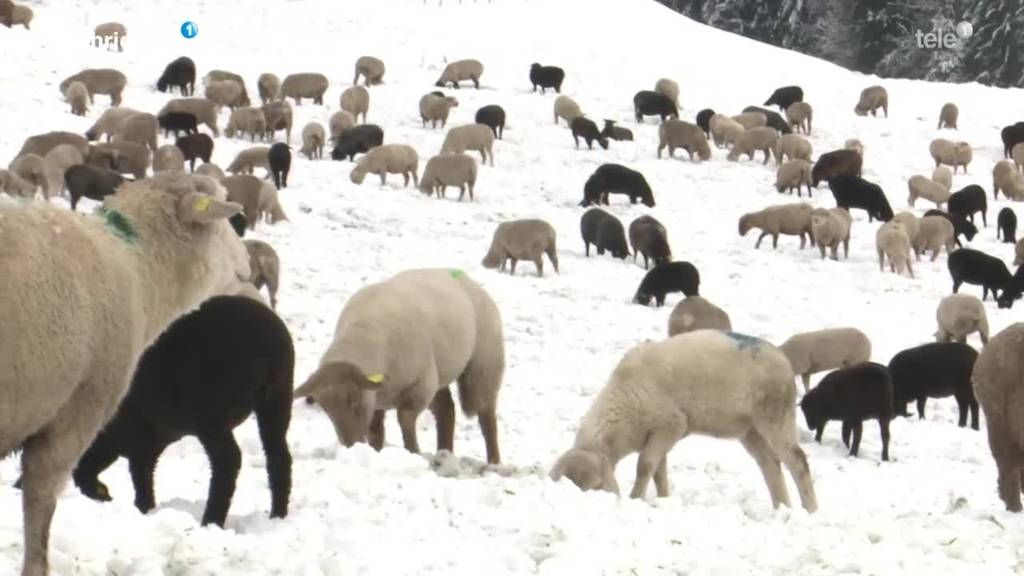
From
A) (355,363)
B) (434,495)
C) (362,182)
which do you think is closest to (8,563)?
(434,495)

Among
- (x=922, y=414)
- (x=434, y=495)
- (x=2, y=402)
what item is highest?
(x=2, y=402)

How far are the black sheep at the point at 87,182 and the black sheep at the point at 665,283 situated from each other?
25.2 feet

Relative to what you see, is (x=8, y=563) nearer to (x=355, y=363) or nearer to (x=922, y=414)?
(x=355, y=363)

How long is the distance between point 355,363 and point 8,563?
3701 millimetres

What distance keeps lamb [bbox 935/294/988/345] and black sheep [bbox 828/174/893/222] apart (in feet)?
28.3

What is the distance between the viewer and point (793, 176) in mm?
29781

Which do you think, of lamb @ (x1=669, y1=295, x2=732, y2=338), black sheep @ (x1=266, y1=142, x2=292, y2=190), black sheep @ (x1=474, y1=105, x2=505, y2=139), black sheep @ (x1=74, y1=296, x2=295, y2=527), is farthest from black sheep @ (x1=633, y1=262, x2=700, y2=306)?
black sheep @ (x1=74, y1=296, x2=295, y2=527)

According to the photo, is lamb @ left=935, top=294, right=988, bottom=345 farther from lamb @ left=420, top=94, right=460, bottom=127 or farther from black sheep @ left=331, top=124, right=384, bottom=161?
lamb @ left=420, top=94, right=460, bottom=127

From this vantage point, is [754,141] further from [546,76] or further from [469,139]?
[469,139]

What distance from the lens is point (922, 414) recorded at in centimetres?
1582

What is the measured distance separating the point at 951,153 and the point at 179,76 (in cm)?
1794

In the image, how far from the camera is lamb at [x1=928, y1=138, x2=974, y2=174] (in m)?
33.1

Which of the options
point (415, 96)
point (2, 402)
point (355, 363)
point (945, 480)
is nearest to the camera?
point (2, 402)

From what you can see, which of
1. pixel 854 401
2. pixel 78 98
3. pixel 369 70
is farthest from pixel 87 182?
pixel 369 70
